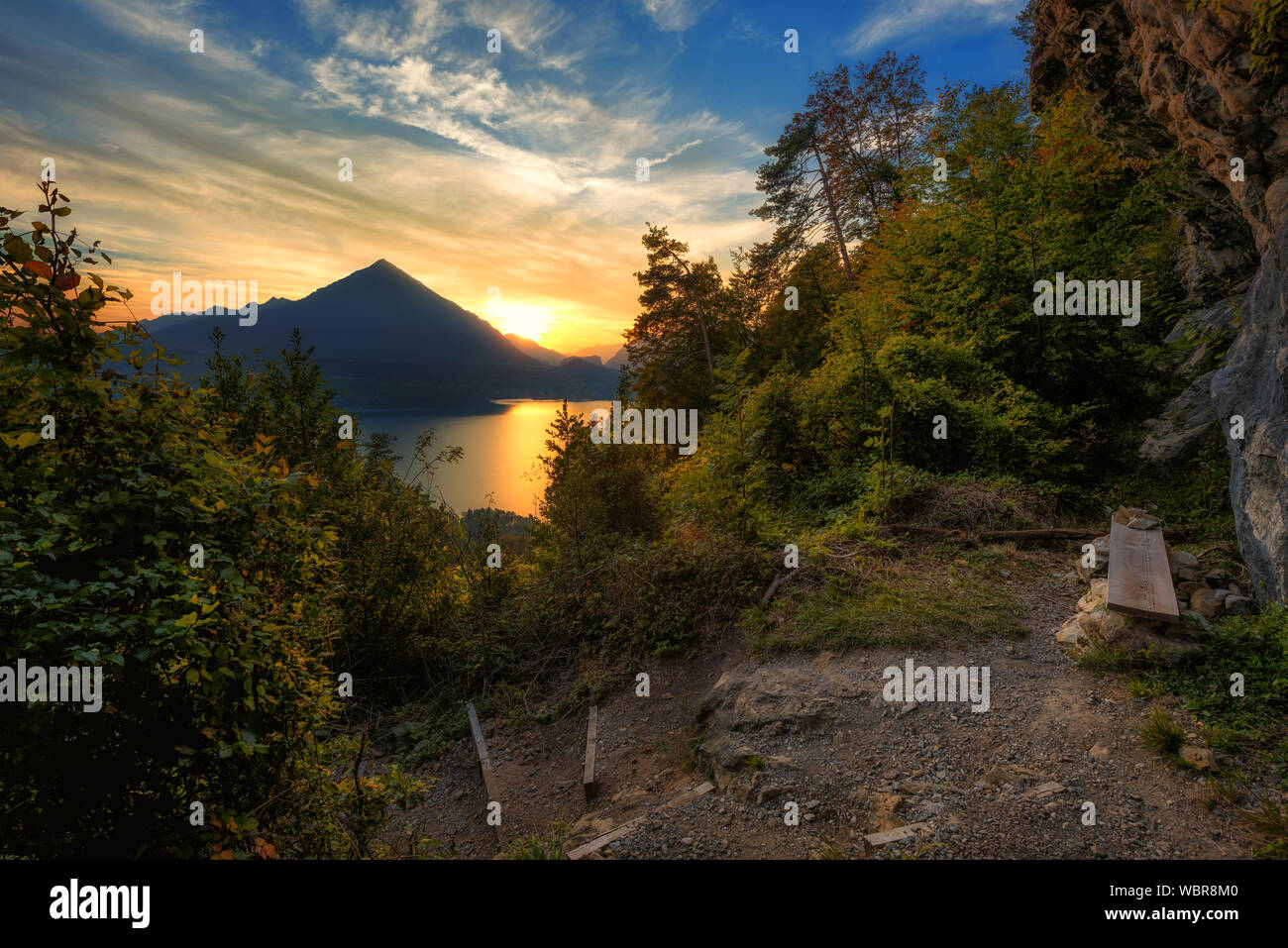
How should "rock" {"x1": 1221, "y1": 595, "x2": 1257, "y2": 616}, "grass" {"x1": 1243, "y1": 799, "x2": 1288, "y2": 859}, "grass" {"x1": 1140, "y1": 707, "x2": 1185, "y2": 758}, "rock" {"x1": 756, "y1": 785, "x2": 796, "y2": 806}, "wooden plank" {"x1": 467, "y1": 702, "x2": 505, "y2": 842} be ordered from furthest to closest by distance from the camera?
"wooden plank" {"x1": 467, "y1": 702, "x2": 505, "y2": 842}
"rock" {"x1": 1221, "y1": 595, "x2": 1257, "y2": 616}
"rock" {"x1": 756, "y1": 785, "x2": 796, "y2": 806}
"grass" {"x1": 1140, "y1": 707, "x2": 1185, "y2": 758}
"grass" {"x1": 1243, "y1": 799, "x2": 1288, "y2": 859}

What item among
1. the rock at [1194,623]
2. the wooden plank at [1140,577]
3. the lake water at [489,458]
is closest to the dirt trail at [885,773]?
the wooden plank at [1140,577]

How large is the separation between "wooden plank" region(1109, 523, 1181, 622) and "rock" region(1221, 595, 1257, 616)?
0.48m

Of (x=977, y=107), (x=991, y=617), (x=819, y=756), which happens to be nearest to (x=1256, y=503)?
(x=991, y=617)

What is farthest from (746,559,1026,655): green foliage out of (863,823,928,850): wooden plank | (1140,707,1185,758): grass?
(863,823,928,850): wooden plank

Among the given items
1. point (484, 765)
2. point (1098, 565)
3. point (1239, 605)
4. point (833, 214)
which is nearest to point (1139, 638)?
point (1239, 605)

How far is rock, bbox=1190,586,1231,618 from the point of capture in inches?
202

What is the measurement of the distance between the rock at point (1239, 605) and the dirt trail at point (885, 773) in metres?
1.31

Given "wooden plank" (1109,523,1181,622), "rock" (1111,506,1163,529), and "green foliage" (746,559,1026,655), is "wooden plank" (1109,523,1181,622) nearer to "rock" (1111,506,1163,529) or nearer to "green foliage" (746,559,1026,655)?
"rock" (1111,506,1163,529)

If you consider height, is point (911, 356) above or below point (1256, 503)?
above

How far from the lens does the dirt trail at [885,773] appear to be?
3361mm

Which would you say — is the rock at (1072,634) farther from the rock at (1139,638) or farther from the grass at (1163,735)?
the grass at (1163,735)

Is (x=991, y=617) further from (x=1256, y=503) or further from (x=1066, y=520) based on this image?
(x=1066, y=520)

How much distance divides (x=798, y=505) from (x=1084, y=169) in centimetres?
1312
